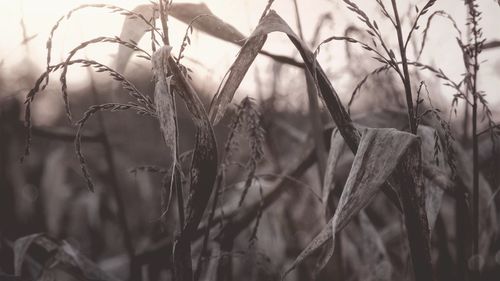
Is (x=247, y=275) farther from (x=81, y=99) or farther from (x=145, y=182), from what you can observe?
(x=81, y=99)

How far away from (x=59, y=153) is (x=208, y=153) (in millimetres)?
1796

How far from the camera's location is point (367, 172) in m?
0.71

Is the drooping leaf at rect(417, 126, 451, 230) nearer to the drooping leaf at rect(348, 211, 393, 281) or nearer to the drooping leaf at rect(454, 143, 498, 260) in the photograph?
the drooping leaf at rect(454, 143, 498, 260)

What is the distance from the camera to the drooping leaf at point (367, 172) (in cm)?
68

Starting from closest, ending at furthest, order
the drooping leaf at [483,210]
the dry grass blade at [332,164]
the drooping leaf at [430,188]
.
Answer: the dry grass blade at [332,164], the drooping leaf at [430,188], the drooping leaf at [483,210]

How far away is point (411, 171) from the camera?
74 centimetres

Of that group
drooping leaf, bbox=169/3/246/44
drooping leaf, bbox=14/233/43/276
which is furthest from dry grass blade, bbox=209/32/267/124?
drooping leaf, bbox=14/233/43/276

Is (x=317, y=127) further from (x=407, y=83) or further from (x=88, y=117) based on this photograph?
(x=88, y=117)

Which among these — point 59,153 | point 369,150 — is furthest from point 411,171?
point 59,153

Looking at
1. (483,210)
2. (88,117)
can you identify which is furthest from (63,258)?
(483,210)

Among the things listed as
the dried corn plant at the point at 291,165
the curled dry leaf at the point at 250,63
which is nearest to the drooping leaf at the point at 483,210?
the dried corn plant at the point at 291,165

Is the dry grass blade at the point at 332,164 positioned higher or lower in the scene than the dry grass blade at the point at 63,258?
higher

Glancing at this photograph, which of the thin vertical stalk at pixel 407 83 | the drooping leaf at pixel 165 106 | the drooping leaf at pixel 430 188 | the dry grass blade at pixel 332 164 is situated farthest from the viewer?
the drooping leaf at pixel 430 188

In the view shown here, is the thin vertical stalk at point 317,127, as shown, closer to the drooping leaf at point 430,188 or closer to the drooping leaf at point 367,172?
the drooping leaf at point 430,188
